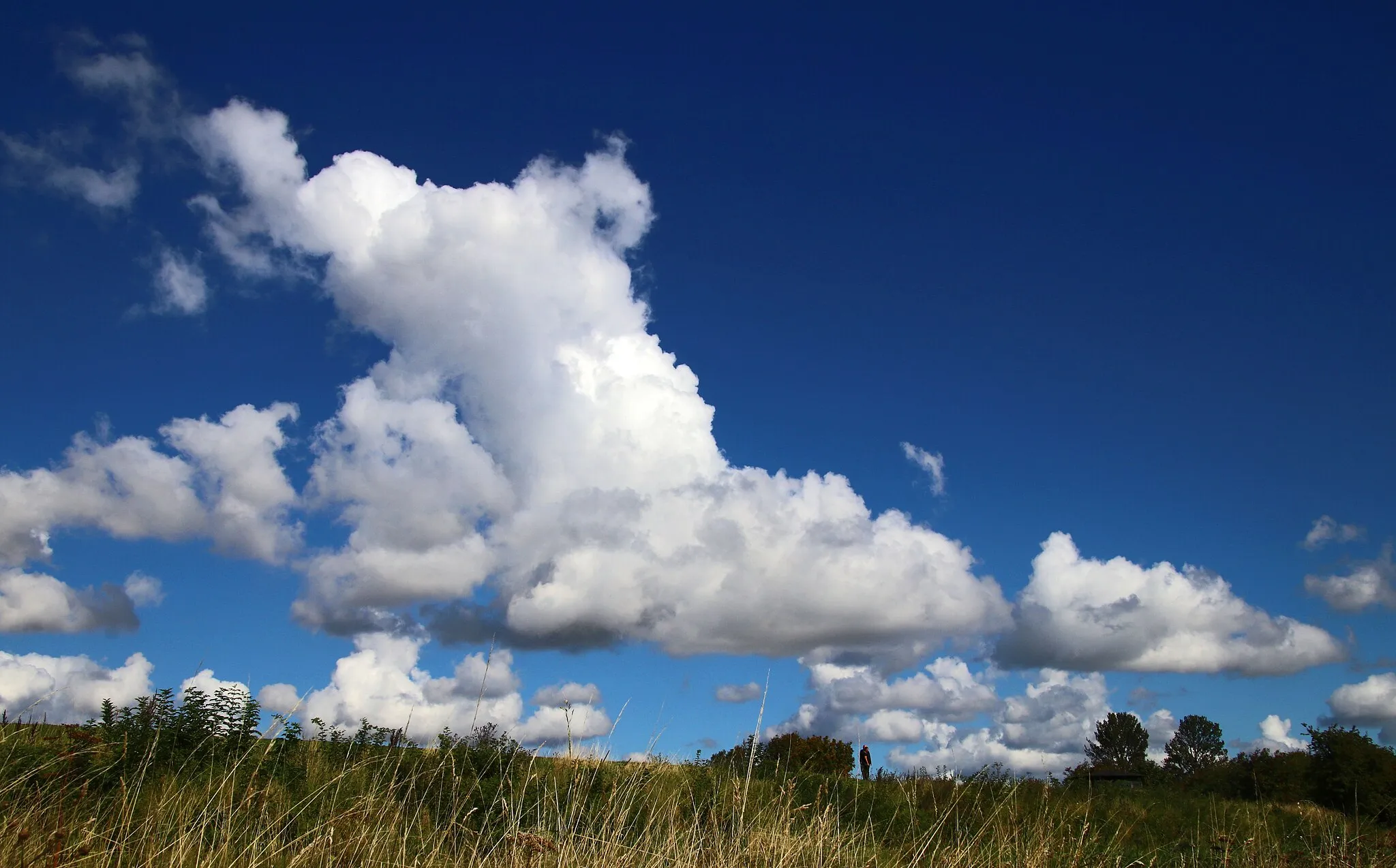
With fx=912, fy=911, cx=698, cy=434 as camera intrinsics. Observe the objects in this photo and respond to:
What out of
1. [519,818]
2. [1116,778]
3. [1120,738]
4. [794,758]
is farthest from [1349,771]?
→ [1120,738]

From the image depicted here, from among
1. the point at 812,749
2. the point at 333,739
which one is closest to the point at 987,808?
the point at 812,749

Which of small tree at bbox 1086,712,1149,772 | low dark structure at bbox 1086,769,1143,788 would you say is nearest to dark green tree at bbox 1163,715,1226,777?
small tree at bbox 1086,712,1149,772

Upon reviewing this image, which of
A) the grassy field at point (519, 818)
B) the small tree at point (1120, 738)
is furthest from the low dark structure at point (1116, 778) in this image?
the small tree at point (1120, 738)

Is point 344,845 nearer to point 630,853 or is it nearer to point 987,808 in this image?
point 630,853

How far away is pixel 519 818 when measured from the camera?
7.74 m

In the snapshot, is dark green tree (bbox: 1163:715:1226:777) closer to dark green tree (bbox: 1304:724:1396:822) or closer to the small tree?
the small tree

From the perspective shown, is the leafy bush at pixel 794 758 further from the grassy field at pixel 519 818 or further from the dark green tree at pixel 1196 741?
the dark green tree at pixel 1196 741

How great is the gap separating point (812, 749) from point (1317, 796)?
14.8 m

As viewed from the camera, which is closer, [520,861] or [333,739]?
[520,861]

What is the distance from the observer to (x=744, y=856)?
307 inches

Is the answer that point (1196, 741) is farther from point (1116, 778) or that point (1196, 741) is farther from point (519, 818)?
point (519, 818)

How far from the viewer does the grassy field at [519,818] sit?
730 centimetres

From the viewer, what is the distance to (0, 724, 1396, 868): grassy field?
7.30 m

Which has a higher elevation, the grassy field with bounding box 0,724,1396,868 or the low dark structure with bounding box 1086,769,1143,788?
the low dark structure with bounding box 1086,769,1143,788
